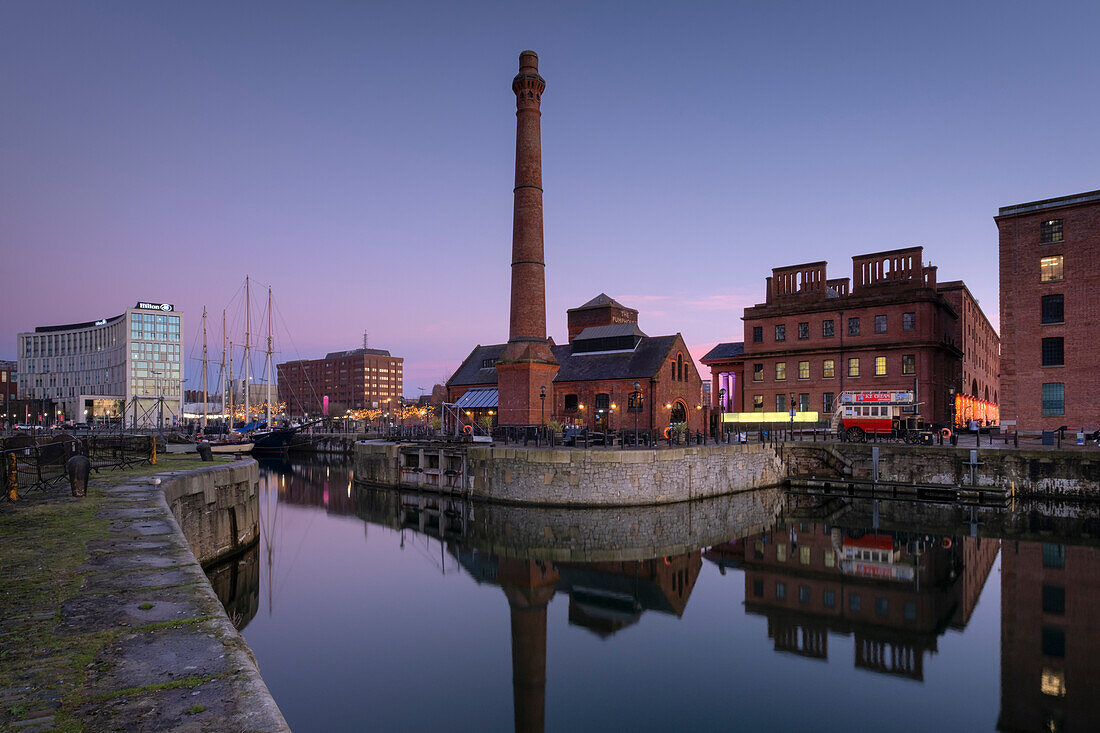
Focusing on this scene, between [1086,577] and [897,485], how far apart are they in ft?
49.3

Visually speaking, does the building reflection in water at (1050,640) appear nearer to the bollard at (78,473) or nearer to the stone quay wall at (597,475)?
the stone quay wall at (597,475)

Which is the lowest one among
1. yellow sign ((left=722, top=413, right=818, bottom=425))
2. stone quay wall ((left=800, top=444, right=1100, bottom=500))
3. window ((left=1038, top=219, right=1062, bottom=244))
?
stone quay wall ((left=800, top=444, right=1100, bottom=500))

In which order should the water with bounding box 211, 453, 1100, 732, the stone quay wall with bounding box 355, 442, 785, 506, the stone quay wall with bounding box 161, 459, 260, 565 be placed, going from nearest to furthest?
1. the water with bounding box 211, 453, 1100, 732
2. the stone quay wall with bounding box 161, 459, 260, 565
3. the stone quay wall with bounding box 355, 442, 785, 506

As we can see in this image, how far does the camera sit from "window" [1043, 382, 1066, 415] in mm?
36000

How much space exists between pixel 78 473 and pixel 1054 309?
47238mm

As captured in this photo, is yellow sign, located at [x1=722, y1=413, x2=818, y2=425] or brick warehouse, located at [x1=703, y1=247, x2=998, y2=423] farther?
yellow sign, located at [x1=722, y1=413, x2=818, y2=425]

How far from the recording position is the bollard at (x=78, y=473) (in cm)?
1375

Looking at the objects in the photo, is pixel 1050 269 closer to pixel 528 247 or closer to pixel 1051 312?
pixel 1051 312

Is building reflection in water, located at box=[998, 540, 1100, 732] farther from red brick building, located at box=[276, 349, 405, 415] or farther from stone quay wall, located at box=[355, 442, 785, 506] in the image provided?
red brick building, located at box=[276, 349, 405, 415]

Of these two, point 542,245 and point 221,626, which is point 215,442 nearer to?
point 542,245

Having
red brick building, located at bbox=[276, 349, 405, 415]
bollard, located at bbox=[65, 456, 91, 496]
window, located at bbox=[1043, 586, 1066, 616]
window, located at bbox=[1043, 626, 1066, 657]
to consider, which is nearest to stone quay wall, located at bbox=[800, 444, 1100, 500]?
window, located at bbox=[1043, 586, 1066, 616]

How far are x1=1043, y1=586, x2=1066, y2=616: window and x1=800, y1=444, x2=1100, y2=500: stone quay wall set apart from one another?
1629cm

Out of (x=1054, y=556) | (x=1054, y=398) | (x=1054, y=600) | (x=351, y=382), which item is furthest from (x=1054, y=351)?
(x=351, y=382)

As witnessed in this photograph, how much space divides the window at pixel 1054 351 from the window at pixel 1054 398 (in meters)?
1.27
